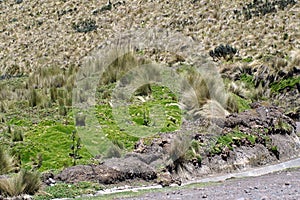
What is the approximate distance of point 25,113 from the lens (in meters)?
15.6

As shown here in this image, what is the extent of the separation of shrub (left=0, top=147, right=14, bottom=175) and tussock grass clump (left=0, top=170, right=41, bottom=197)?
1.42 metres

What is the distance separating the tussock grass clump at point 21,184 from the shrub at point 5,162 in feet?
4.67

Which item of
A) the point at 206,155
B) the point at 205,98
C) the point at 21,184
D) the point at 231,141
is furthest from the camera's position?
the point at 205,98

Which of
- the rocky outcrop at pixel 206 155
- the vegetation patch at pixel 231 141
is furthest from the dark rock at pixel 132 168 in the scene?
the vegetation patch at pixel 231 141

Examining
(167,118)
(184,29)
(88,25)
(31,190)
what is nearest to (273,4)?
(184,29)

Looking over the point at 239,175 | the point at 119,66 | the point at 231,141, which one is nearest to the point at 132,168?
the point at 239,175

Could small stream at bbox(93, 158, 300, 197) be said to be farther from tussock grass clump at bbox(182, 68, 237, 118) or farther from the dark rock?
tussock grass clump at bbox(182, 68, 237, 118)

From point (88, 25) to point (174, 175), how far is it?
2713 cm

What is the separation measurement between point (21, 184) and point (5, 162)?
1.86m

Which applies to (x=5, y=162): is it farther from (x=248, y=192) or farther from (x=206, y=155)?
(x=248, y=192)

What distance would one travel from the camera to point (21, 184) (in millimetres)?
8984

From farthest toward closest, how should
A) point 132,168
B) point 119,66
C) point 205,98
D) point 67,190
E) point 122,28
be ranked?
point 122,28, point 119,66, point 205,98, point 132,168, point 67,190

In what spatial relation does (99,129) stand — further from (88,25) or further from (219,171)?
(88,25)

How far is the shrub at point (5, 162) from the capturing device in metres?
10.5
